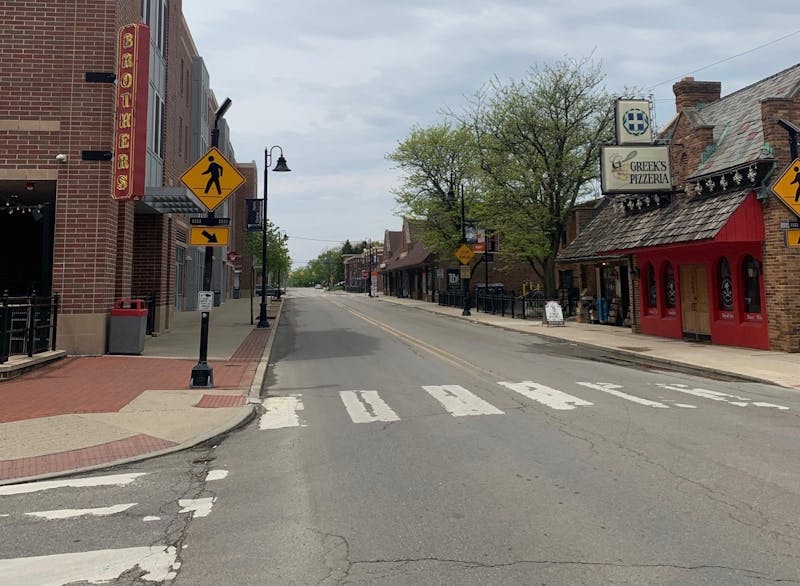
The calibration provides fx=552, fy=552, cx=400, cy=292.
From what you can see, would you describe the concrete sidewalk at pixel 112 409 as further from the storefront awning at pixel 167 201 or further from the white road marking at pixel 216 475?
the storefront awning at pixel 167 201

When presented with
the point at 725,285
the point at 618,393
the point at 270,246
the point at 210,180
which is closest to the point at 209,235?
the point at 210,180

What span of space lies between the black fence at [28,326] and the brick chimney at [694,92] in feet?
67.6

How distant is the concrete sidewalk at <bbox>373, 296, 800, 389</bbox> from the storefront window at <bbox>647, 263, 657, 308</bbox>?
1318 millimetres

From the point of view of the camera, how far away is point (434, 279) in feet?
169

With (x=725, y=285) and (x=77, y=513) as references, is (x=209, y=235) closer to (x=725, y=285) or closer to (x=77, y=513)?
(x=77, y=513)

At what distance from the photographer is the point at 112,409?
7.94m

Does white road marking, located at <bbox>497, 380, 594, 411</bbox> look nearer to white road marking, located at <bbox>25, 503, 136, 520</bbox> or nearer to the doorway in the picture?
white road marking, located at <bbox>25, 503, 136, 520</bbox>

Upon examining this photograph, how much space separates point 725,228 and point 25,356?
16.3m

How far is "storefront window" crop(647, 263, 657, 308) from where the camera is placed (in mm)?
19750

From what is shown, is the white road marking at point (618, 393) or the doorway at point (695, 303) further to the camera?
the doorway at point (695, 303)

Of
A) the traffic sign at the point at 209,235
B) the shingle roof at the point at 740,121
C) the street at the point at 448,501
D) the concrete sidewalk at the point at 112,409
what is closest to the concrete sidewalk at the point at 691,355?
the street at the point at 448,501

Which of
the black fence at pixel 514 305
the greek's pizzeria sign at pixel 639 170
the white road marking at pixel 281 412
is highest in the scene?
the greek's pizzeria sign at pixel 639 170

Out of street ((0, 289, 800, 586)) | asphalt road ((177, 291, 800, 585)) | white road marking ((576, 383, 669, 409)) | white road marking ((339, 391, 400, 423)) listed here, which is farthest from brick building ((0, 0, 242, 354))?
white road marking ((576, 383, 669, 409))

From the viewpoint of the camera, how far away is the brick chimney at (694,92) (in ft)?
64.7
